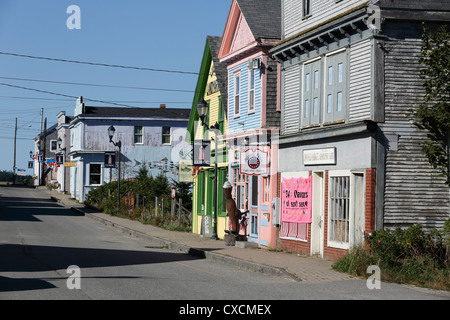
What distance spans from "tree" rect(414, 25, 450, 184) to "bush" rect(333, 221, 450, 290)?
1612 mm

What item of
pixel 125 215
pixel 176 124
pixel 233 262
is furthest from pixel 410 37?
pixel 176 124

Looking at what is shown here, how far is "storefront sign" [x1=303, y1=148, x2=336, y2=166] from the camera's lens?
62.8 feet

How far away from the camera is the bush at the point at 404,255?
14855 mm

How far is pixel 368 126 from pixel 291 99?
524 centimetres

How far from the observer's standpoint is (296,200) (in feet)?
70.1

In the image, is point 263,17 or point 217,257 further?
point 263,17

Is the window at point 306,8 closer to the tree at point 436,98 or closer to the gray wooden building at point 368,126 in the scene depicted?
the gray wooden building at point 368,126

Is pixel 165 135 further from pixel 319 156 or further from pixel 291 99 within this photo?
pixel 319 156

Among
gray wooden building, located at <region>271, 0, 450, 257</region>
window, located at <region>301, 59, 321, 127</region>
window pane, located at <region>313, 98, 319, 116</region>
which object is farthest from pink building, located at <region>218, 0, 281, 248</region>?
gray wooden building, located at <region>271, 0, 450, 257</region>

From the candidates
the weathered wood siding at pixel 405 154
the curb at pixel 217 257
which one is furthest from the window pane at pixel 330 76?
the curb at pixel 217 257

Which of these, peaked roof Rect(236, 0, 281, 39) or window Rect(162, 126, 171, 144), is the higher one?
peaked roof Rect(236, 0, 281, 39)

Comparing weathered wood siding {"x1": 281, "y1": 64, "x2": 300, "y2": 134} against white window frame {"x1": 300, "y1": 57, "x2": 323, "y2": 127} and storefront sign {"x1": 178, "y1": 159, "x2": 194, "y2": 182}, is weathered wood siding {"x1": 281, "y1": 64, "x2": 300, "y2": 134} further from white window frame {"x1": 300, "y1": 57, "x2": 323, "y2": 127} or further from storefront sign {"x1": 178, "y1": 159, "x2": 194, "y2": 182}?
storefront sign {"x1": 178, "y1": 159, "x2": 194, "y2": 182}

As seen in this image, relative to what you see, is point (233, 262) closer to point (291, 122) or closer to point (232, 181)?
point (291, 122)

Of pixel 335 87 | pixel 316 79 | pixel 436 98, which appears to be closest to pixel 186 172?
pixel 316 79
